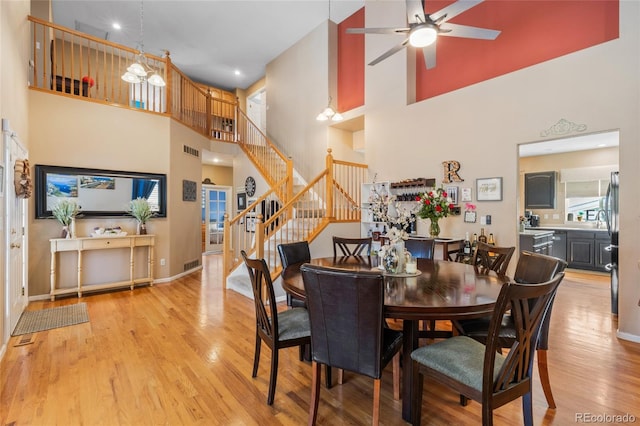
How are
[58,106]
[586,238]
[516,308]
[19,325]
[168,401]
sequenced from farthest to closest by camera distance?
[586,238] → [58,106] → [19,325] → [168,401] → [516,308]

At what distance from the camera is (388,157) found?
18.2 ft

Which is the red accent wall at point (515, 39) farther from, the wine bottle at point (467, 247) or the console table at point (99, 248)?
the console table at point (99, 248)

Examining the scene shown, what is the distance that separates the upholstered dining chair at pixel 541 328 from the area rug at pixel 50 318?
414cm

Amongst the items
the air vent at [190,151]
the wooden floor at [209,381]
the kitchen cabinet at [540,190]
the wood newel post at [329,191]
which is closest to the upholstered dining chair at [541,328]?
the wooden floor at [209,381]

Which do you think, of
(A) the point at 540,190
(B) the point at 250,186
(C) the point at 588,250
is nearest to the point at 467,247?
(C) the point at 588,250

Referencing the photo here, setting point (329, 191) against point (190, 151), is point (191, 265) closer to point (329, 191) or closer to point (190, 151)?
point (190, 151)

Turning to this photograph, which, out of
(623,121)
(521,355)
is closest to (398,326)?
(521,355)

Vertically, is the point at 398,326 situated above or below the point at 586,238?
below

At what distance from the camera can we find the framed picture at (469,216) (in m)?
4.43

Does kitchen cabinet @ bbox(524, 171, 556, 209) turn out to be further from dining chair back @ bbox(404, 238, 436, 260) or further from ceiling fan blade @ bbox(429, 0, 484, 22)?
ceiling fan blade @ bbox(429, 0, 484, 22)

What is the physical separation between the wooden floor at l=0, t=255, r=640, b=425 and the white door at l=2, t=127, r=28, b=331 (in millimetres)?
514

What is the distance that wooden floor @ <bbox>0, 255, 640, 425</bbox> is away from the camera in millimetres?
1949

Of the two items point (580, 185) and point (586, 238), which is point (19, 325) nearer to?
point (586, 238)

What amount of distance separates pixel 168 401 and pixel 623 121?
16.0ft
